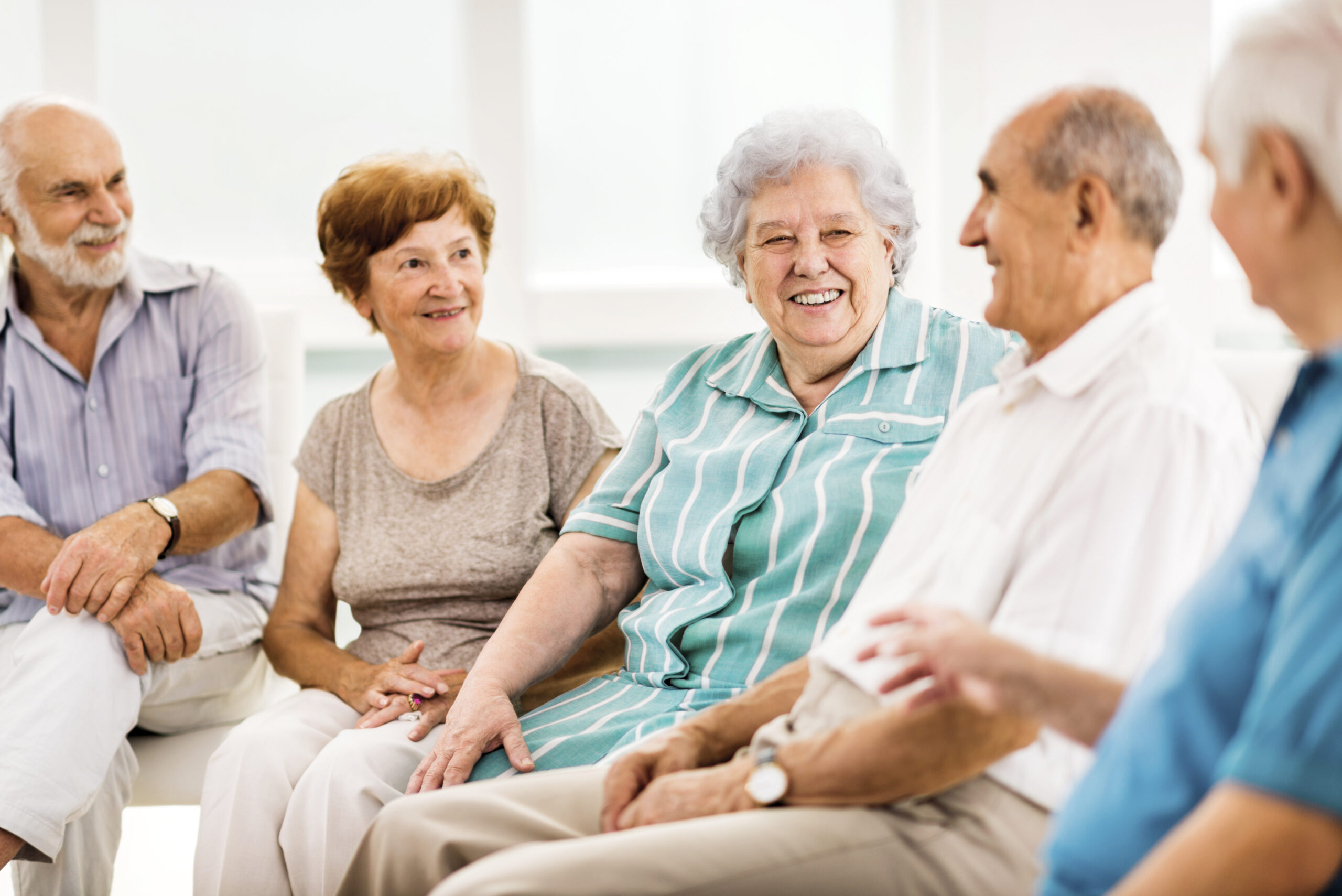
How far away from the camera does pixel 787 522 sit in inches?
58.8

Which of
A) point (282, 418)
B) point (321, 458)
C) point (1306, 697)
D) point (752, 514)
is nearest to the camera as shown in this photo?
point (1306, 697)

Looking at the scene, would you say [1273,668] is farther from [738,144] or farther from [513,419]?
[513,419]

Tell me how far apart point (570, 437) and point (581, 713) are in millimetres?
534

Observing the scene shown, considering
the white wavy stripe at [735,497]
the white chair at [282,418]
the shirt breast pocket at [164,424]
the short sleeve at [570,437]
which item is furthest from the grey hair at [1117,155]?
the shirt breast pocket at [164,424]

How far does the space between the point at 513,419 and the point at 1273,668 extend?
1.47 metres

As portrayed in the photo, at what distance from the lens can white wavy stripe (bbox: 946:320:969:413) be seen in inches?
59.8

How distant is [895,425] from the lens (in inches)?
59.2

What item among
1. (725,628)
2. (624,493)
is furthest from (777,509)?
(624,493)

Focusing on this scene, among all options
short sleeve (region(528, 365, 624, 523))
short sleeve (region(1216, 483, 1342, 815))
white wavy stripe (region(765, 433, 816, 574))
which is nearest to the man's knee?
short sleeve (region(528, 365, 624, 523))

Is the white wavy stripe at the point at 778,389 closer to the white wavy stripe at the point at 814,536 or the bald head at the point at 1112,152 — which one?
the white wavy stripe at the point at 814,536

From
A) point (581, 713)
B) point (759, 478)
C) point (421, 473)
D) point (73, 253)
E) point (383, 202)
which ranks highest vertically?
point (383, 202)

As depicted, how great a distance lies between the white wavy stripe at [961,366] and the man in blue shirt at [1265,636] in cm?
75

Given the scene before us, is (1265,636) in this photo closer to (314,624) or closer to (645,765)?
(645,765)

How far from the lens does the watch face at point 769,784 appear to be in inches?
42.4
